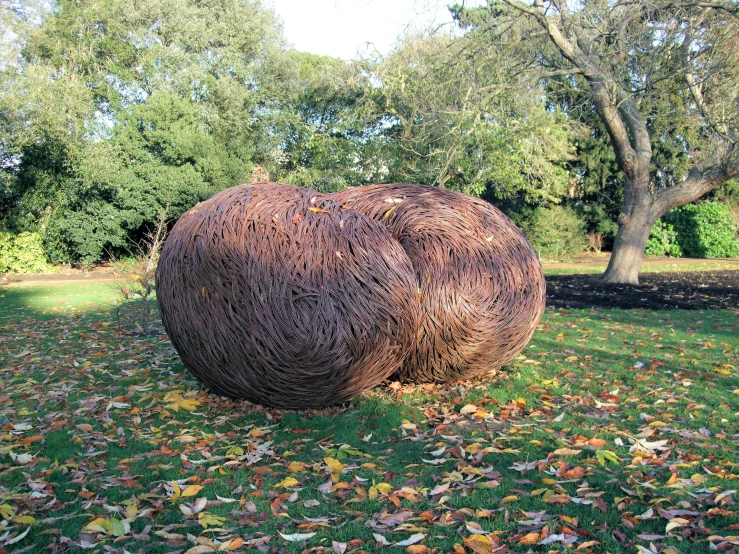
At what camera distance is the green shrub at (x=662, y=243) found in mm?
25516

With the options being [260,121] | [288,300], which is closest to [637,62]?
[288,300]

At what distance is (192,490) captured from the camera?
13.0 ft

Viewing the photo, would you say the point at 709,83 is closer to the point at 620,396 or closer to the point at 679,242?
the point at 620,396

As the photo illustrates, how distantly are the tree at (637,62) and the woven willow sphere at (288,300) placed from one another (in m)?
7.80

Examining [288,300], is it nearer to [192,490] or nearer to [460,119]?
[192,490]

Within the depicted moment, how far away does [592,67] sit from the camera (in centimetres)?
1226

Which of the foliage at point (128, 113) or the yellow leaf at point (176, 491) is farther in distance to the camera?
the foliage at point (128, 113)

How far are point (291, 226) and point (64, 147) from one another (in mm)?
18150

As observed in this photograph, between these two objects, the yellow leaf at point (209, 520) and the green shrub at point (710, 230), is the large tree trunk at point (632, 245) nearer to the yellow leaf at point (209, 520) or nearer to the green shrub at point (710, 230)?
the yellow leaf at point (209, 520)

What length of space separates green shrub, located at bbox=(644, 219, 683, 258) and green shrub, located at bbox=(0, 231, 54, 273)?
75.0ft

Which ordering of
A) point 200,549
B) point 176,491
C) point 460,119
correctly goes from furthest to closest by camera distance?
point 460,119 < point 176,491 < point 200,549

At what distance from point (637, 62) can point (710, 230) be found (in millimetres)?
14689

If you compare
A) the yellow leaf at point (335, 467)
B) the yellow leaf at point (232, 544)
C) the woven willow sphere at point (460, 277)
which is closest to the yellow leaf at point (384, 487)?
the yellow leaf at point (335, 467)

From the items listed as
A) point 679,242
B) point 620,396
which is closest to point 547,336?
point 620,396
